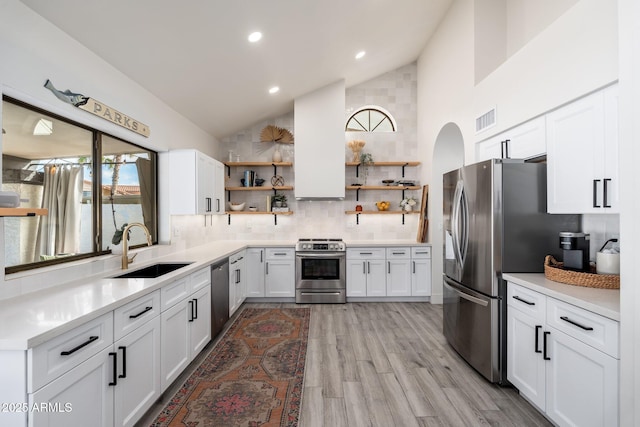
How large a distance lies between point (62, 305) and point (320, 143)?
12.9ft

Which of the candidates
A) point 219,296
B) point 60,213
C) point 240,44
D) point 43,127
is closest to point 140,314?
point 60,213

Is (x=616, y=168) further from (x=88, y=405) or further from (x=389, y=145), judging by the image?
(x=389, y=145)

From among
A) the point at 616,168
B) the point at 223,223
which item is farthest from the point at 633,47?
the point at 223,223

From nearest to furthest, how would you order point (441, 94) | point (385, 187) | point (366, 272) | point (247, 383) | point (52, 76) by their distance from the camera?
1. point (52, 76)
2. point (247, 383)
3. point (441, 94)
4. point (366, 272)
5. point (385, 187)

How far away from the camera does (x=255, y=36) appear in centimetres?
302

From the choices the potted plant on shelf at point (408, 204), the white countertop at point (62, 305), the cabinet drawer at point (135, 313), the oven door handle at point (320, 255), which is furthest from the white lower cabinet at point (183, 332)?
the potted plant on shelf at point (408, 204)

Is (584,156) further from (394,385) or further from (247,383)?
(247,383)

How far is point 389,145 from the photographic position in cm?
548

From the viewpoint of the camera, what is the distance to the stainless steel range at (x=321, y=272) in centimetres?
474

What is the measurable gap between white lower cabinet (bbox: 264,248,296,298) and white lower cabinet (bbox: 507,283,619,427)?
9.92 feet

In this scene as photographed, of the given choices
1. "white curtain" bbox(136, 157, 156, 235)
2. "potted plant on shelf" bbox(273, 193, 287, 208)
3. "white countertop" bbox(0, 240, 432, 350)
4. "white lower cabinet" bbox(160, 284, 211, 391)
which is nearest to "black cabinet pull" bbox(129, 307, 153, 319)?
"white countertop" bbox(0, 240, 432, 350)

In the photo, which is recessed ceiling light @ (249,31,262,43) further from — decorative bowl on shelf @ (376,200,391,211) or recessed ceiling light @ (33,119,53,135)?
decorative bowl on shelf @ (376,200,391,211)

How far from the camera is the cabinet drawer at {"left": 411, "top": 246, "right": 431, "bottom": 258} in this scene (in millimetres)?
4844

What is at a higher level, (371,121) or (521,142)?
(371,121)
